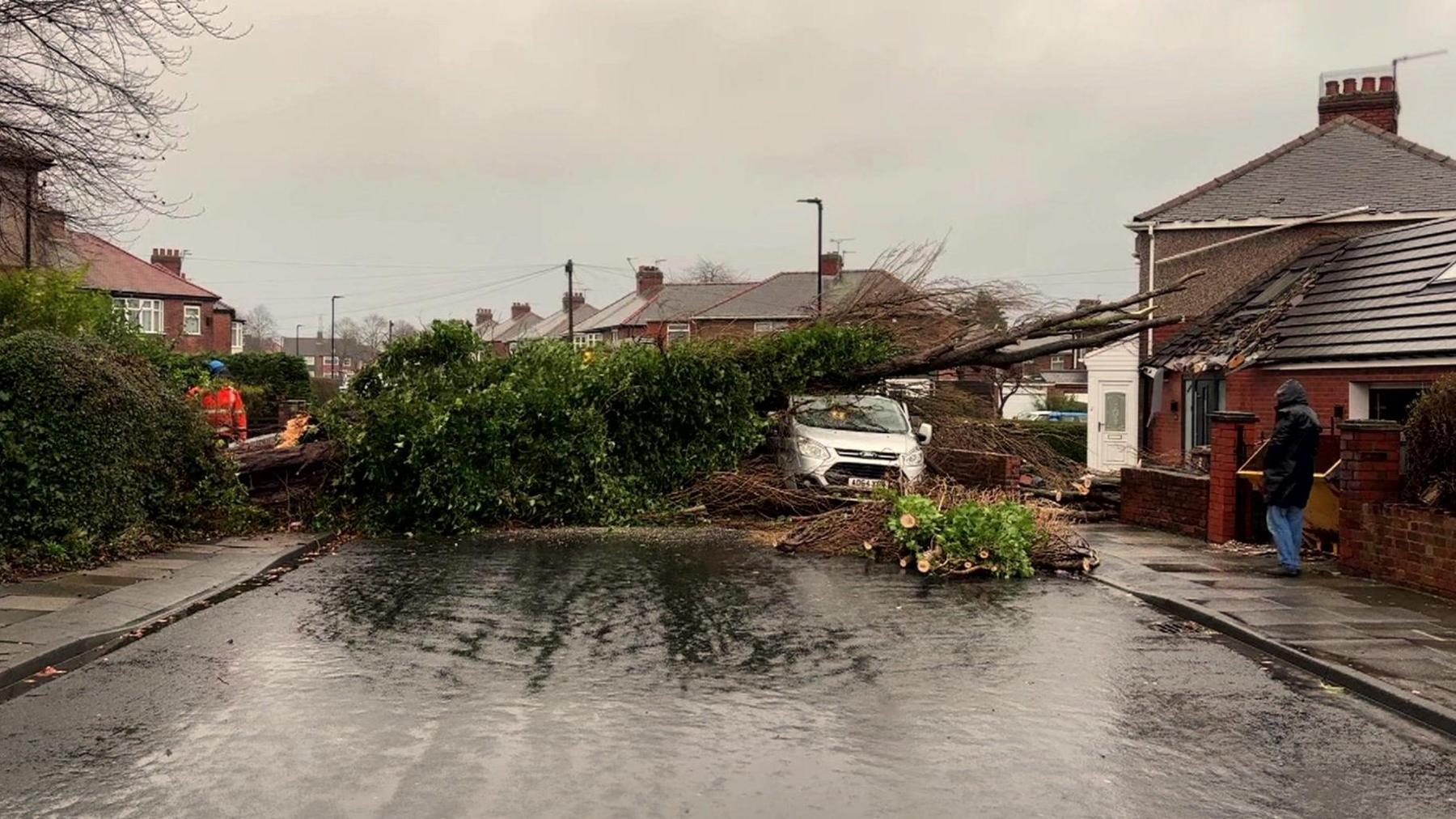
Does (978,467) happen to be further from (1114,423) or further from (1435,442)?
(1114,423)

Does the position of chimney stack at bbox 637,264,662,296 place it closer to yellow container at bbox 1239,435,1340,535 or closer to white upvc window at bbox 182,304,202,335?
white upvc window at bbox 182,304,202,335

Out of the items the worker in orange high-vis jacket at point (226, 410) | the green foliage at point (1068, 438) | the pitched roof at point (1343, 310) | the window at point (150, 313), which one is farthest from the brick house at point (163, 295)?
the pitched roof at point (1343, 310)

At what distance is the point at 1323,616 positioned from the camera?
8.97 m

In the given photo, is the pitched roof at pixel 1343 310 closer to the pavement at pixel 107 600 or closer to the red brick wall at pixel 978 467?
the red brick wall at pixel 978 467

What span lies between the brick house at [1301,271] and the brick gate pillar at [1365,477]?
302 centimetres

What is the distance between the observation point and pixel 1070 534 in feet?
41.4

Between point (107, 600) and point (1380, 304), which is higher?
Answer: point (1380, 304)

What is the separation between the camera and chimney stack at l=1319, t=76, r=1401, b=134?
1077 inches

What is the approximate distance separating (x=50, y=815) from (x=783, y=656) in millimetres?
4293

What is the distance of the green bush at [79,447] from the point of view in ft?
34.6

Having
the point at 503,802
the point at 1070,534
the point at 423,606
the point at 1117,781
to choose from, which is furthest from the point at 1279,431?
the point at 503,802

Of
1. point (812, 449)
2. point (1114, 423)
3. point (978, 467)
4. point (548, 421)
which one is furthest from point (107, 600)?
point (1114, 423)

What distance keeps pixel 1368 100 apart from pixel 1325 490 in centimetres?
1935

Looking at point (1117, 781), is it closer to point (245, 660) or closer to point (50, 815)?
point (50, 815)
